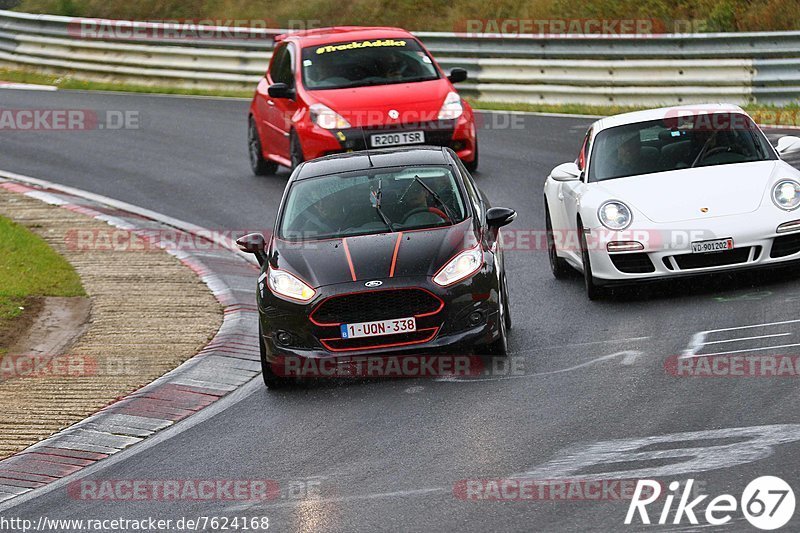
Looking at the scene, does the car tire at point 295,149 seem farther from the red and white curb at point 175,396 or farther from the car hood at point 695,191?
the car hood at point 695,191

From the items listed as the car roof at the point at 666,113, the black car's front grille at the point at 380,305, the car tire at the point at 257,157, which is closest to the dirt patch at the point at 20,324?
the black car's front grille at the point at 380,305

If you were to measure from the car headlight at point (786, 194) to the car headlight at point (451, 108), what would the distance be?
6245mm

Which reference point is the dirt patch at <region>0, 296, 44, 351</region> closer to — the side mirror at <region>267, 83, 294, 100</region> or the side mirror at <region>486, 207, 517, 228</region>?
the side mirror at <region>486, 207, 517, 228</region>

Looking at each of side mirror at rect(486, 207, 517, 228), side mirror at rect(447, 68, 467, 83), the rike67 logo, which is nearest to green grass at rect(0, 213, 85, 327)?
side mirror at rect(486, 207, 517, 228)

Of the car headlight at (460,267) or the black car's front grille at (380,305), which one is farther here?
the car headlight at (460,267)

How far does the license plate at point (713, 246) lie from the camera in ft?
36.3

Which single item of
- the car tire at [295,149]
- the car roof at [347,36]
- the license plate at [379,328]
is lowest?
the car tire at [295,149]

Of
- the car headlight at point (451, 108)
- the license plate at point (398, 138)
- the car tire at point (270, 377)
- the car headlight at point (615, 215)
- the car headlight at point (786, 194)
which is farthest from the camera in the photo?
the car headlight at point (451, 108)

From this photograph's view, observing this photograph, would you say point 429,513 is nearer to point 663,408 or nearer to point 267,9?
point 663,408

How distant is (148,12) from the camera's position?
117 ft

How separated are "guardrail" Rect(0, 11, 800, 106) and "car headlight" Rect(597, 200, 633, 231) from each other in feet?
33.4

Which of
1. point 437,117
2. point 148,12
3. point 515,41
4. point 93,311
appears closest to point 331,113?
point 437,117

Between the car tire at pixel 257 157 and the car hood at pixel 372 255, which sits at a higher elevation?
the car hood at pixel 372 255

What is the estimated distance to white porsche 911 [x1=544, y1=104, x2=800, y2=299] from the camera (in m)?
11.1
